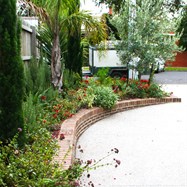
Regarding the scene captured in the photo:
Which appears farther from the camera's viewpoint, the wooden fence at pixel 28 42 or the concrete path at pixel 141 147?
the wooden fence at pixel 28 42

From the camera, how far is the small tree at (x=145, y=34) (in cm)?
1019

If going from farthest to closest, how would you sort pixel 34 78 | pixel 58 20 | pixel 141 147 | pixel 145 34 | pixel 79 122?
pixel 145 34, pixel 58 20, pixel 34 78, pixel 79 122, pixel 141 147

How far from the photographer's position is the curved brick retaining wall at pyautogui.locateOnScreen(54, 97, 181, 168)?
154 inches

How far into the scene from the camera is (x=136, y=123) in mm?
7340

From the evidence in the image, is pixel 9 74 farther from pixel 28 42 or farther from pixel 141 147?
pixel 28 42

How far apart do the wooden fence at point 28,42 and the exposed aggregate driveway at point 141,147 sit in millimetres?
2401

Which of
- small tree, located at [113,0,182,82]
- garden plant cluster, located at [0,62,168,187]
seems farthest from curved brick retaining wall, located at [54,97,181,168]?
small tree, located at [113,0,182,82]

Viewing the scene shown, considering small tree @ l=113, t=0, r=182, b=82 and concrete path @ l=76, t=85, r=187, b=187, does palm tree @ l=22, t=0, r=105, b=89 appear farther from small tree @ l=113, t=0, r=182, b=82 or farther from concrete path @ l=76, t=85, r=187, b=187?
small tree @ l=113, t=0, r=182, b=82

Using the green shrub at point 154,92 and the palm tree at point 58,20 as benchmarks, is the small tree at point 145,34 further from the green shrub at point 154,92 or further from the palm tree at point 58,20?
the palm tree at point 58,20

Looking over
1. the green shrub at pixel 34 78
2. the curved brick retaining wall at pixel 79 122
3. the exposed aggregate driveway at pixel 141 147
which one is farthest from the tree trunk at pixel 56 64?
the exposed aggregate driveway at pixel 141 147

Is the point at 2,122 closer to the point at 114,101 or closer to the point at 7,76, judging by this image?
the point at 7,76

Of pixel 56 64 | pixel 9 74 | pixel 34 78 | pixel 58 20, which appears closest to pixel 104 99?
pixel 56 64

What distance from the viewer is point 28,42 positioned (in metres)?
8.35

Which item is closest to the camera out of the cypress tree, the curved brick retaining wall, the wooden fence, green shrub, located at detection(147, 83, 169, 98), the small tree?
the cypress tree
